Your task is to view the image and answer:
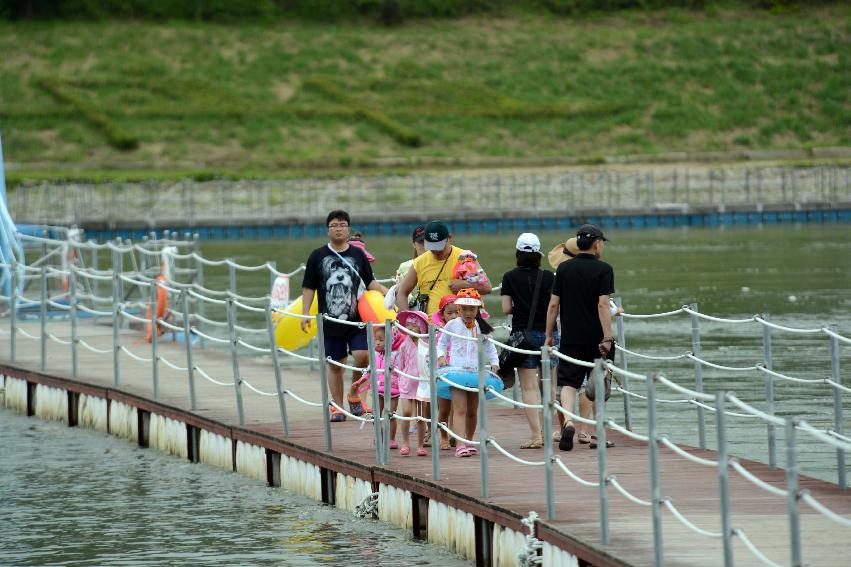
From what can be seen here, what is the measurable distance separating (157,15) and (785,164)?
4137 cm

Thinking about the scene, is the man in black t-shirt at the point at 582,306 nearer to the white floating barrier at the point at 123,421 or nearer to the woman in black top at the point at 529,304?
the woman in black top at the point at 529,304

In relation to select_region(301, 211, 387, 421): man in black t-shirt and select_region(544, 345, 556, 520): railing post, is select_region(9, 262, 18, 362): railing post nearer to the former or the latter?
Result: select_region(301, 211, 387, 421): man in black t-shirt

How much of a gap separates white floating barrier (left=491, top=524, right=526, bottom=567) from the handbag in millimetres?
2003

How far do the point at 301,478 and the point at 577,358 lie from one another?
298cm

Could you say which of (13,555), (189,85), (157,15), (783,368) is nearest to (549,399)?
(13,555)

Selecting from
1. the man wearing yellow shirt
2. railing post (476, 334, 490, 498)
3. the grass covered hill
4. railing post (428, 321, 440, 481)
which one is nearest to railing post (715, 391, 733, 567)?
railing post (476, 334, 490, 498)

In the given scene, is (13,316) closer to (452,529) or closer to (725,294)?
(452,529)

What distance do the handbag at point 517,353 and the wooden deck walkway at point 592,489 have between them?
0.60 m

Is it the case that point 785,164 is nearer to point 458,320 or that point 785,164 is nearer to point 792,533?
point 458,320

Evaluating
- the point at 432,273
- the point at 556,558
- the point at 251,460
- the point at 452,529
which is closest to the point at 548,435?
the point at 556,558

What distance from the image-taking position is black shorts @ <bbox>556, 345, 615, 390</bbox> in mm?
12398

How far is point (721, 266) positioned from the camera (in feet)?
133

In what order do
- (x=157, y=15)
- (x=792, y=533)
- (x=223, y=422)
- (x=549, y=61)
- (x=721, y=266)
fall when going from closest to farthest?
(x=792, y=533), (x=223, y=422), (x=721, y=266), (x=549, y=61), (x=157, y=15)

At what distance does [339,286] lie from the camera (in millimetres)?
14430
